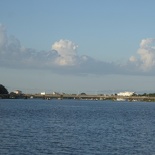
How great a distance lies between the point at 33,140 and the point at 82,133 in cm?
1325

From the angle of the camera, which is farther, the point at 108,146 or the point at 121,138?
the point at 121,138

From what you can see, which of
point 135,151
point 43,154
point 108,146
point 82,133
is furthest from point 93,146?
point 82,133

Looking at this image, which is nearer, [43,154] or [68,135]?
[43,154]

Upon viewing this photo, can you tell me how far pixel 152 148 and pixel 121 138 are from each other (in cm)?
993

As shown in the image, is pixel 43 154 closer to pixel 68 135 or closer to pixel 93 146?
pixel 93 146

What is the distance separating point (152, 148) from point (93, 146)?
7425mm

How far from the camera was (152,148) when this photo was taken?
52562 mm

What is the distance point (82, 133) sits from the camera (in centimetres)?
6788

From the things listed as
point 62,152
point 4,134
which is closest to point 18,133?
point 4,134

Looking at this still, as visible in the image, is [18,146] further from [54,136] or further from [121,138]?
[121,138]

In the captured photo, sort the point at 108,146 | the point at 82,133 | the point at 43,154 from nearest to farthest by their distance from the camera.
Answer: the point at 43,154 → the point at 108,146 → the point at 82,133

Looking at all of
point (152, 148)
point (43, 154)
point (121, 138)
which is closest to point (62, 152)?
point (43, 154)

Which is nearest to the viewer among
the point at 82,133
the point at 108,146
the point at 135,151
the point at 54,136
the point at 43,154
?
the point at 43,154

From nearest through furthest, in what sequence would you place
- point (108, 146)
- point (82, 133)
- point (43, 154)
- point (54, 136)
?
point (43, 154) → point (108, 146) → point (54, 136) → point (82, 133)
